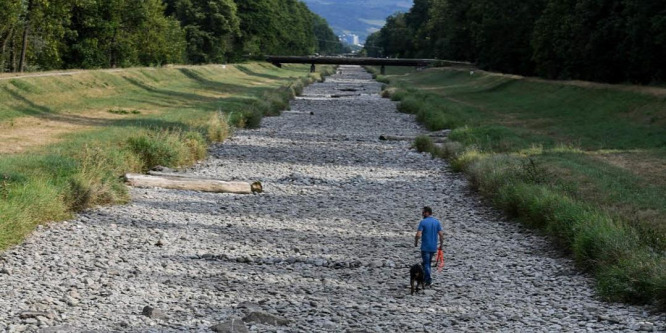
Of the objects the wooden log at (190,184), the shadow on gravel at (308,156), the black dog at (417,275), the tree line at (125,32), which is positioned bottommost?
the shadow on gravel at (308,156)

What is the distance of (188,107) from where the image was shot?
158 ft

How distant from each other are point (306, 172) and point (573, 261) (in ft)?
46.0

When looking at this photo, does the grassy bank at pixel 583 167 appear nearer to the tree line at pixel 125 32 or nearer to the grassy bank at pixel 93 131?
the grassy bank at pixel 93 131

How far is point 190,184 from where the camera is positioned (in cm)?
2369

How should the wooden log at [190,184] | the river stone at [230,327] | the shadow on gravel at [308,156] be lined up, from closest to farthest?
the river stone at [230,327], the wooden log at [190,184], the shadow on gravel at [308,156]

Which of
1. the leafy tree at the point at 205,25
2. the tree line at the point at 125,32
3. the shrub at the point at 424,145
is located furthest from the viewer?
the leafy tree at the point at 205,25

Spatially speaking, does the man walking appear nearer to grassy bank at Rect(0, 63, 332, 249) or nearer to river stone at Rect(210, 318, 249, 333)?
river stone at Rect(210, 318, 249, 333)

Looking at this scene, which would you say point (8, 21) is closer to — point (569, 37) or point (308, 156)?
point (308, 156)

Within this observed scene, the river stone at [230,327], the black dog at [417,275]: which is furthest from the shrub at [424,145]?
the river stone at [230,327]

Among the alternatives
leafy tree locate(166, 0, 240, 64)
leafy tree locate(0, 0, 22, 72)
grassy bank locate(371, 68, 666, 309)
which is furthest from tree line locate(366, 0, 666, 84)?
leafy tree locate(0, 0, 22, 72)

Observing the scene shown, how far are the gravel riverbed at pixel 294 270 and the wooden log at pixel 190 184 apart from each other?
451mm

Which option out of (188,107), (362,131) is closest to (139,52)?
(188,107)

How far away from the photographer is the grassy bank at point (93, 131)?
18094 mm

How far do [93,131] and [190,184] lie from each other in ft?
30.0
